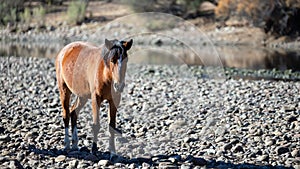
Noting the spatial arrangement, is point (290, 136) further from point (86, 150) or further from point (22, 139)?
point (22, 139)

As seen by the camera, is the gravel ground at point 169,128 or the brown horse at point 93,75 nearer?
the brown horse at point 93,75

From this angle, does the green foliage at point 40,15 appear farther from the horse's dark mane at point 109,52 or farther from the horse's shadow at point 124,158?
the horse's dark mane at point 109,52

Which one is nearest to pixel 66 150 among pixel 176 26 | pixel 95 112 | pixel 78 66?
pixel 95 112

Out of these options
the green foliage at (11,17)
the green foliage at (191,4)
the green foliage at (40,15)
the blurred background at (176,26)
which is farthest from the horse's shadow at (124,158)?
the green foliage at (11,17)

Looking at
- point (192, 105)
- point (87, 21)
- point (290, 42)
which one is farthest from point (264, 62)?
point (87, 21)

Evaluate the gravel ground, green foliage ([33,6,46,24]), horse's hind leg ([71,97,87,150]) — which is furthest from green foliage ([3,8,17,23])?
horse's hind leg ([71,97,87,150])

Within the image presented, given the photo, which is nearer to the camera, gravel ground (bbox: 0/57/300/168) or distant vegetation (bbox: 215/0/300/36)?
gravel ground (bbox: 0/57/300/168)

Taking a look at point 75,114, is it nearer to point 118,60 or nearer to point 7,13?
point 118,60

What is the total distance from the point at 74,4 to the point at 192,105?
28609 mm

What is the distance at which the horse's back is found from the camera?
8.18 m

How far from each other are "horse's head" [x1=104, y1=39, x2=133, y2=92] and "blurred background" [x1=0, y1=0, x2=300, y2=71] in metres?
14.1

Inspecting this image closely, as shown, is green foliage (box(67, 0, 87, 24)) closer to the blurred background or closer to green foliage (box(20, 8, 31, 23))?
the blurred background

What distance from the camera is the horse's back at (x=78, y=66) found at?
818 cm

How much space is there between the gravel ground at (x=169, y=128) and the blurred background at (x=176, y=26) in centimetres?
838
